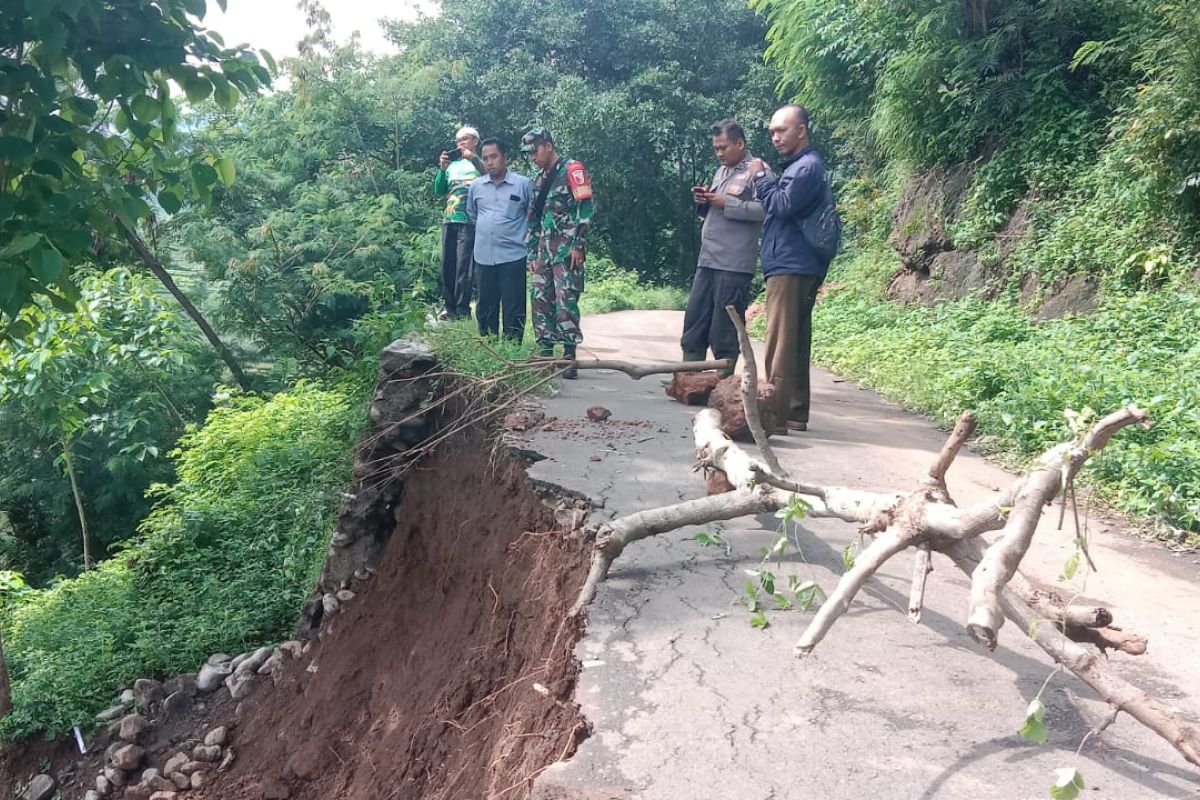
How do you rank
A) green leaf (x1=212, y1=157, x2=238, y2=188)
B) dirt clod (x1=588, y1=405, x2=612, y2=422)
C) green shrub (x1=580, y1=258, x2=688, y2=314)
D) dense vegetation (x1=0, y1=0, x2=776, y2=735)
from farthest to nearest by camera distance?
green shrub (x1=580, y1=258, x2=688, y2=314), dirt clod (x1=588, y1=405, x2=612, y2=422), green leaf (x1=212, y1=157, x2=238, y2=188), dense vegetation (x1=0, y1=0, x2=776, y2=735)

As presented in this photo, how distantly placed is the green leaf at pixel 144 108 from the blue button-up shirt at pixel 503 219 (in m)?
3.72

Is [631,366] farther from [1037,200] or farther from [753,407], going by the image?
[1037,200]

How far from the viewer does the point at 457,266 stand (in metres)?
8.32

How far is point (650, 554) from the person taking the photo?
408 cm

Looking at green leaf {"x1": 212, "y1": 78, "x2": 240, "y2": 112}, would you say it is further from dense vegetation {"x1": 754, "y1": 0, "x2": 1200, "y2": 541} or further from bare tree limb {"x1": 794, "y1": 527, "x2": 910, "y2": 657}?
dense vegetation {"x1": 754, "y1": 0, "x2": 1200, "y2": 541}

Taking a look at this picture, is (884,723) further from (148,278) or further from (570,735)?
(148,278)

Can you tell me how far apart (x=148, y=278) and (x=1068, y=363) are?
871cm

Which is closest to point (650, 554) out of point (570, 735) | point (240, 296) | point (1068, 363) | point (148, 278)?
point (570, 735)

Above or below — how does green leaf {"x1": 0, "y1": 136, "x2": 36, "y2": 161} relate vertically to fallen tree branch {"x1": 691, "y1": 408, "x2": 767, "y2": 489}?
above

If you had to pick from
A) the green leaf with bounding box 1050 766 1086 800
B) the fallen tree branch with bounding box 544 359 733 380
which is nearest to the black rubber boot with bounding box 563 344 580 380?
the fallen tree branch with bounding box 544 359 733 380

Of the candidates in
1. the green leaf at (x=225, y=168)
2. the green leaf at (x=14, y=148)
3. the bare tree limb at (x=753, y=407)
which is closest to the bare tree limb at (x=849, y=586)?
the bare tree limb at (x=753, y=407)

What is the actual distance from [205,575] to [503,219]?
347 centimetres

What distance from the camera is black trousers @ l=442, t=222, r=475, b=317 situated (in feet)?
26.7

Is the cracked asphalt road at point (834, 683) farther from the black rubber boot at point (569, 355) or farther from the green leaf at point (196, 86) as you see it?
the black rubber boot at point (569, 355)
